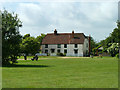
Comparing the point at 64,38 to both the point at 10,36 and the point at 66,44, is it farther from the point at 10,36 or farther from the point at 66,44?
the point at 10,36

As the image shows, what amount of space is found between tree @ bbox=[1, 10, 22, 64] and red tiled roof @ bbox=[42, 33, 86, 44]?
206 feet

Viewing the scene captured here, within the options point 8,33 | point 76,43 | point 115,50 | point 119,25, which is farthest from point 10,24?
point 76,43

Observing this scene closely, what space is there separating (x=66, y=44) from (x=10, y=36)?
64.1 m

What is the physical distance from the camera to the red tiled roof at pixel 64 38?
299 ft

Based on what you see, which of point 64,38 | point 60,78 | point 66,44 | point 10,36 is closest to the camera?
point 60,78

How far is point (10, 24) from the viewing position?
28125 mm

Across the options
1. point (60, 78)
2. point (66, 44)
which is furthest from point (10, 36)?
point (66, 44)

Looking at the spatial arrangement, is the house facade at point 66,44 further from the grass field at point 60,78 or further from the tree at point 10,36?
the grass field at point 60,78

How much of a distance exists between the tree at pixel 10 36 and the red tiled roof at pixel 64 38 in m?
62.9

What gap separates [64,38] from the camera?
306ft

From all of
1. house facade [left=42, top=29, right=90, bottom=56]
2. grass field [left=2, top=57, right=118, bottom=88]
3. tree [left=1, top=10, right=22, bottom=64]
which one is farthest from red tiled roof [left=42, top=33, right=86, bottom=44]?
grass field [left=2, top=57, right=118, bottom=88]

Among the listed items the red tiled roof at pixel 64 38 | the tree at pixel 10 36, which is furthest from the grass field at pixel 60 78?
the red tiled roof at pixel 64 38

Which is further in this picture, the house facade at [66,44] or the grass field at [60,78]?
the house facade at [66,44]

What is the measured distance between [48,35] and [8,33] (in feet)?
225
